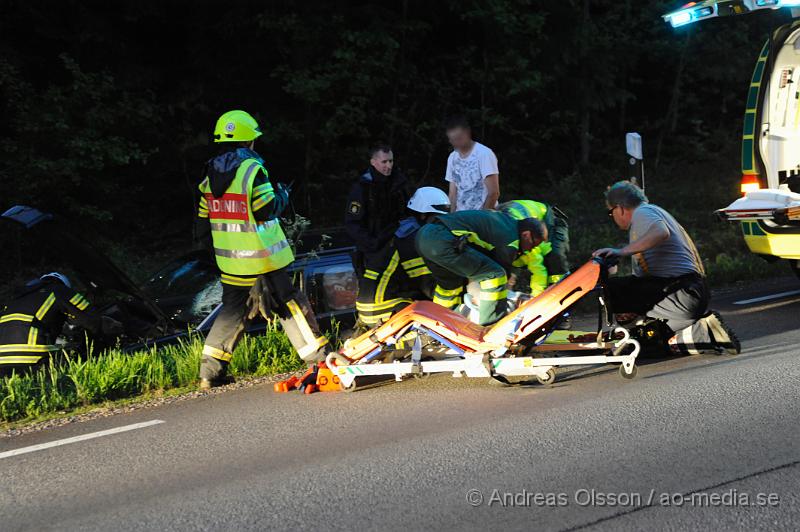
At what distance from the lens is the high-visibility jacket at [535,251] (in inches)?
286

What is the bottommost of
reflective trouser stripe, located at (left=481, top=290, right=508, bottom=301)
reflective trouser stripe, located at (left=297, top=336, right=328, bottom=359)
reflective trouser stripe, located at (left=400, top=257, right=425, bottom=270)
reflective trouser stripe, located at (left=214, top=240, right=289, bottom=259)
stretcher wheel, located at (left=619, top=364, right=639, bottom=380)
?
stretcher wheel, located at (left=619, top=364, right=639, bottom=380)

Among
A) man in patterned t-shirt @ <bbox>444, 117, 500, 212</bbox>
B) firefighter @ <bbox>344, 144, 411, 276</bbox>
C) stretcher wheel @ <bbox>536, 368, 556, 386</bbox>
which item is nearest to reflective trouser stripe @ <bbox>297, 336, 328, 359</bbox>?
firefighter @ <bbox>344, 144, 411, 276</bbox>

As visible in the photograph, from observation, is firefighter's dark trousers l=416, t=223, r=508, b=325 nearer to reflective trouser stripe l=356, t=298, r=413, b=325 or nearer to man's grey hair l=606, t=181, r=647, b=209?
reflective trouser stripe l=356, t=298, r=413, b=325

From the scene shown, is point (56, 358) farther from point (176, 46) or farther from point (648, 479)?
point (176, 46)

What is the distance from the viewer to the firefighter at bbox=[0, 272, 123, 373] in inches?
277

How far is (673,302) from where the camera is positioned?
6812 mm

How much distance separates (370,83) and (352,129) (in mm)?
758

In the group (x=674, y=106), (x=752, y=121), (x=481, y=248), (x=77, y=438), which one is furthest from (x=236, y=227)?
(x=674, y=106)

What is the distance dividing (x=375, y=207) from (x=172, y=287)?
5.81 ft

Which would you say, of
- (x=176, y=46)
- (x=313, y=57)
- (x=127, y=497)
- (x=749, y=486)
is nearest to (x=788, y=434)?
(x=749, y=486)

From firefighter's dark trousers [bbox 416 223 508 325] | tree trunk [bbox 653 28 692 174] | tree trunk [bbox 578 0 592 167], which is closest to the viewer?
firefighter's dark trousers [bbox 416 223 508 325]

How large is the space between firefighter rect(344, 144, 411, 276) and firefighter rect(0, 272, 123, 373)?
1987 mm

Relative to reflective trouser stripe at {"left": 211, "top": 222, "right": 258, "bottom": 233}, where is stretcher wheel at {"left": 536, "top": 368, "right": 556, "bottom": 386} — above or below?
below

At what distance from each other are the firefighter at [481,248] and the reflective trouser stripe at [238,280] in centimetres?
118
